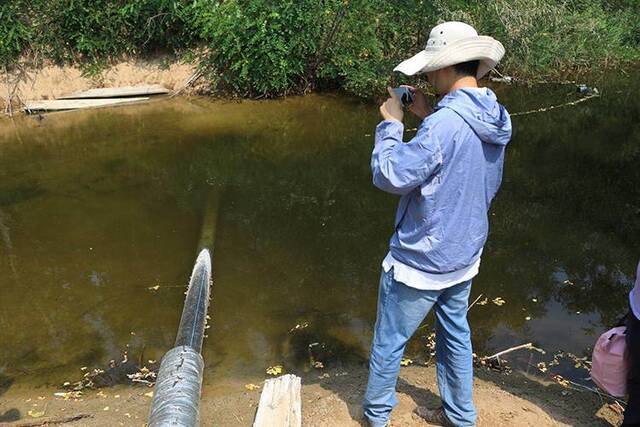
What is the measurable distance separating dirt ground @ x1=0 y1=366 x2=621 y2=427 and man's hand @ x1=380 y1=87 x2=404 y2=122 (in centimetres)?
160

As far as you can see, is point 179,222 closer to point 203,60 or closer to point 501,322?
point 501,322

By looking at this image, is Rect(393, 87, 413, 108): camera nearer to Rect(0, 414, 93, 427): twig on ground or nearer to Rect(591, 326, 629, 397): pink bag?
Rect(591, 326, 629, 397): pink bag

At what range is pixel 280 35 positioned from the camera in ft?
35.0

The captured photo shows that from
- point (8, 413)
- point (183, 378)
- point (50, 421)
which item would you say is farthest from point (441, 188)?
point (8, 413)

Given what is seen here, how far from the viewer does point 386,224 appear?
21.1ft

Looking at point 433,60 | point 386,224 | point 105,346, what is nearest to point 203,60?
point 386,224

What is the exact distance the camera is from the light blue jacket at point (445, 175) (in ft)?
7.74

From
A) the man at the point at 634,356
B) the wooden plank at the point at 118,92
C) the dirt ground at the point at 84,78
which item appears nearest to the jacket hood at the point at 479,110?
the man at the point at 634,356

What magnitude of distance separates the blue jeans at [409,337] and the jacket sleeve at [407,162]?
0.47m

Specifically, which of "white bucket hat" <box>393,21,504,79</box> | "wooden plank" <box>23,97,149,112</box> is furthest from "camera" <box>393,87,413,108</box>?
"wooden plank" <box>23,97,149,112</box>

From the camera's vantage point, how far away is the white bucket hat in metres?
2.34

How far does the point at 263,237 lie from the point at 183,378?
314 cm

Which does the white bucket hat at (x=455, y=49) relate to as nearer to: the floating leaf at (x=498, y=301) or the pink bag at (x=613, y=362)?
the pink bag at (x=613, y=362)

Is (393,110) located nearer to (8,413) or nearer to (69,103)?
(8,413)
